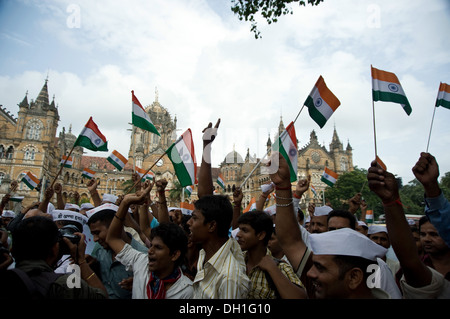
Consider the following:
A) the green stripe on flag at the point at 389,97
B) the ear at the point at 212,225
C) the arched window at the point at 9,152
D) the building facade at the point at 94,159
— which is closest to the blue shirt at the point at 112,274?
the ear at the point at 212,225

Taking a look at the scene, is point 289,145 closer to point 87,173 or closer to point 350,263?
point 350,263

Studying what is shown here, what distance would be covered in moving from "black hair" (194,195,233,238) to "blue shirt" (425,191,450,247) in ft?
5.60

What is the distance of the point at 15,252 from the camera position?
2.22 m

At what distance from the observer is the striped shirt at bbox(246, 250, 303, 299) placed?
8.23ft

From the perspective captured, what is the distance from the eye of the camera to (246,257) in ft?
10.5

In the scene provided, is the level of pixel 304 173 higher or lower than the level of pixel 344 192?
higher

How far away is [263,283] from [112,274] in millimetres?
1774

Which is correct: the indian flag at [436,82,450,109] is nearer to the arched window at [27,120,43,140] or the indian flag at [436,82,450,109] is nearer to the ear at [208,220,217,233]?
the ear at [208,220,217,233]

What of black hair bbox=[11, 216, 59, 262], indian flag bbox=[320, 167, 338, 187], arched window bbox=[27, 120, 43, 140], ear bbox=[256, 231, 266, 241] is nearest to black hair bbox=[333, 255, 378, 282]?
ear bbox=[256, 231, 266, 241]

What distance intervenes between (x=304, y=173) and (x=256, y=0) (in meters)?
51.0

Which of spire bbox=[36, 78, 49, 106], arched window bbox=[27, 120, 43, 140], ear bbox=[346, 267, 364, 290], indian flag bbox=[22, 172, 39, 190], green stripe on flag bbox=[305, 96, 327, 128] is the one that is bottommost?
ear bbox=[346, 267, 364, 290]

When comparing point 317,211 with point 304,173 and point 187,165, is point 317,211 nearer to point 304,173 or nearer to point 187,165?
point 187,165

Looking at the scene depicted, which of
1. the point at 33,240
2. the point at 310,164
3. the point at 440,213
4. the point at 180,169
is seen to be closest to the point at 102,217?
the point at 33,240
